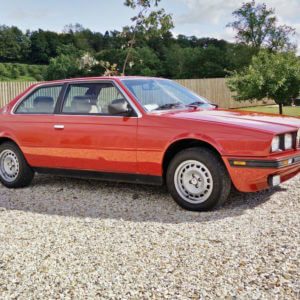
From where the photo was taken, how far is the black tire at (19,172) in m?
6.60

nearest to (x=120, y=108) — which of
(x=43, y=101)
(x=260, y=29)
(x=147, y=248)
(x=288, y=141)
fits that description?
(x=43, y=101)

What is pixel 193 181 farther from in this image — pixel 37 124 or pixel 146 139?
pixel 37 124

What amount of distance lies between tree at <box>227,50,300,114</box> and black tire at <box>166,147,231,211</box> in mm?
10489

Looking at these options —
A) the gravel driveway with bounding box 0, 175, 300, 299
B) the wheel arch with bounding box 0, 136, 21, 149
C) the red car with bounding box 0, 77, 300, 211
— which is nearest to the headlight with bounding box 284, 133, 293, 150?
the red car with bounding box 0, 77, 300, 211

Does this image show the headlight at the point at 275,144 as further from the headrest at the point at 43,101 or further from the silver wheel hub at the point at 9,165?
the silver wheel hub at the point at 9,165

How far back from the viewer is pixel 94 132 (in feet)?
18.9

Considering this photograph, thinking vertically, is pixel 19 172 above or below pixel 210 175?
below

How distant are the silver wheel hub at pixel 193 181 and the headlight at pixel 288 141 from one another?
2.97ft

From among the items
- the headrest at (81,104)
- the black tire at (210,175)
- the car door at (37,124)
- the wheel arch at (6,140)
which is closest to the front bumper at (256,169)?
the black tire at (210,175)

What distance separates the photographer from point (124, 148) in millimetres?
5535

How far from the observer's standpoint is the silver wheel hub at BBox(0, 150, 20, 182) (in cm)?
668

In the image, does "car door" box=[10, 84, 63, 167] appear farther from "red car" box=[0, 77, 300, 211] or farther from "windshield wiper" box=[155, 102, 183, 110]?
"windshield wiper" box=[155, 102, 183, 110]

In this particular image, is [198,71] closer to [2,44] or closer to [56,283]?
[2,44]

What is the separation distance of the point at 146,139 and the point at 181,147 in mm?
425
